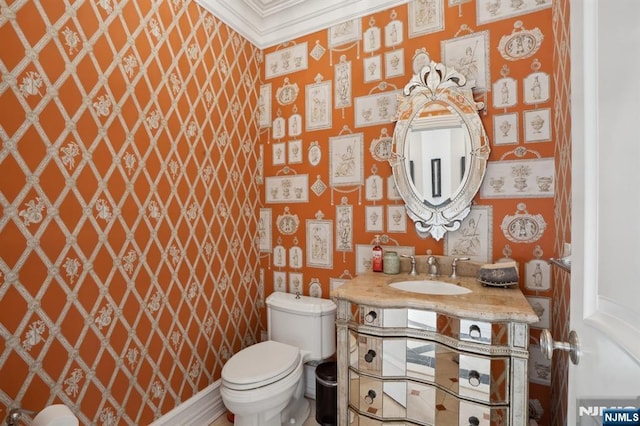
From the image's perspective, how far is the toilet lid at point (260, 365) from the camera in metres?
1.66

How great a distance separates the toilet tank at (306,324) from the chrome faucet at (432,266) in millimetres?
703

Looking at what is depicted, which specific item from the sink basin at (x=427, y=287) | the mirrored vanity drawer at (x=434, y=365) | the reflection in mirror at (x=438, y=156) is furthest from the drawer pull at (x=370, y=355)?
the reflection in mirror at (x=438, y=156)

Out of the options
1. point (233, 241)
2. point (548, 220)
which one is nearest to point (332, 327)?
point (233, 241)

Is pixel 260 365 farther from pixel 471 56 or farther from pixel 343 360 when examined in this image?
pixel 471 56

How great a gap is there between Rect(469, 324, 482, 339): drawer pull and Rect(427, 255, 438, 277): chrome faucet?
1.84 ft

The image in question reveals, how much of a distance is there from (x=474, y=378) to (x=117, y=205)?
192cm

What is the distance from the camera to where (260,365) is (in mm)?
1792

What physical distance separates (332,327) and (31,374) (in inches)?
62.2

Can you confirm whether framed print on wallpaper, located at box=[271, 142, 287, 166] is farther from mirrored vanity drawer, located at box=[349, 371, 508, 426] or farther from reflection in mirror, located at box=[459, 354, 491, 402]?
reflection in mirror, located at box=[459, 354, 491, 402]

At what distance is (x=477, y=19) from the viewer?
1827mm

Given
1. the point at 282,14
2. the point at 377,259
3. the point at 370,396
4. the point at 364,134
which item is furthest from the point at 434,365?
the point at 282,14

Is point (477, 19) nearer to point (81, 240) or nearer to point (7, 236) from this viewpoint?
point (81, 240)

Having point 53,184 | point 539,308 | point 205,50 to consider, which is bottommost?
point 539,308

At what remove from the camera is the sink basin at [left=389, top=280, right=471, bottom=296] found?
5.53 feet
